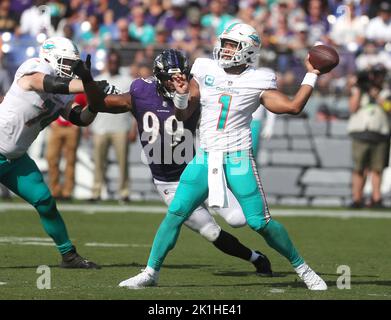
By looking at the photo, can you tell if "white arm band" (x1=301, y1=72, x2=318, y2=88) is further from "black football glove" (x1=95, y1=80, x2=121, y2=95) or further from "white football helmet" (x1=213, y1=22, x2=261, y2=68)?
"black football glove" (x1=95, y1=80, x2=121, y2=95)

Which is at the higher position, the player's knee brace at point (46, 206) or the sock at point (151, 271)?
the player's knee brace at point (46, 206)

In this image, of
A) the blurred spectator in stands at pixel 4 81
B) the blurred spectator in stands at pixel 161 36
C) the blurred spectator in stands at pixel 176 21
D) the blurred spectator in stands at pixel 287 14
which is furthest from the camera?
the blurred spectator in stands at pixel 176 21

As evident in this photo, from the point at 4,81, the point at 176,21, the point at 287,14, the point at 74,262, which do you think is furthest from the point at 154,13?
the point at 74,262

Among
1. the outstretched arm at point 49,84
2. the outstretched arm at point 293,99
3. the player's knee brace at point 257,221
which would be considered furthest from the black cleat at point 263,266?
the outstretched arm at point 49,84

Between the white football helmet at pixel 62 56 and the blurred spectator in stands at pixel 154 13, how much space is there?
9136 millimetres

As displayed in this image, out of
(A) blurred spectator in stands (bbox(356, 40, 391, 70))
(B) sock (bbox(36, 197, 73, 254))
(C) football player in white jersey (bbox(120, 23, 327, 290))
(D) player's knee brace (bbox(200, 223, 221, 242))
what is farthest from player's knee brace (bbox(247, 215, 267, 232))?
(A) blurred spectator in stands (bbox(356, 40, 391, 70))

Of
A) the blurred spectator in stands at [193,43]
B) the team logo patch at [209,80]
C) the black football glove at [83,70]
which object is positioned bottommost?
the team logo patch at [209,80]

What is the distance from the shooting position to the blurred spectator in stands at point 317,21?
54.0ft

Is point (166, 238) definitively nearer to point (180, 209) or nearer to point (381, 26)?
point (180, 209)

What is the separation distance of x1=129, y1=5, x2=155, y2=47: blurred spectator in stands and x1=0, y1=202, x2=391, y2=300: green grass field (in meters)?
4.25

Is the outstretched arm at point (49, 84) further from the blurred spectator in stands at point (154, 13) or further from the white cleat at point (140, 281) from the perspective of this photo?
the blurred spectator in stands at point (154, 13)

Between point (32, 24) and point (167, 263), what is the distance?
29.7ft
